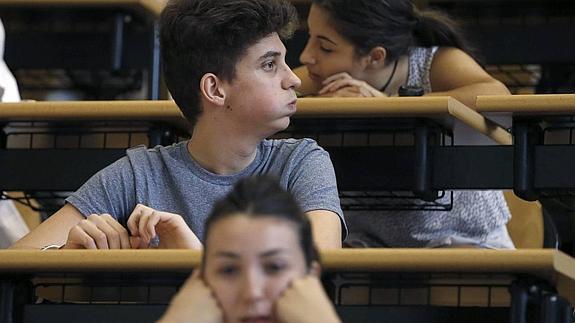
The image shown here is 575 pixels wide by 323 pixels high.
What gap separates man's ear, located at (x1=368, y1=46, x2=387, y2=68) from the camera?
305 cm

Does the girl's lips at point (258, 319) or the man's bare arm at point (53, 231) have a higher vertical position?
the man's bare arm at point (53, 231)

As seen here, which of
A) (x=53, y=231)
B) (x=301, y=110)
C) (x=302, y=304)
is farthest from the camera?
(x=301, y=110)

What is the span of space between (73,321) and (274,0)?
0.71 metres

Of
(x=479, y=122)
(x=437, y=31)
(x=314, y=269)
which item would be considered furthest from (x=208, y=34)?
(x=314, y=269)

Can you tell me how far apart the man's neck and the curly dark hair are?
74 millimetres

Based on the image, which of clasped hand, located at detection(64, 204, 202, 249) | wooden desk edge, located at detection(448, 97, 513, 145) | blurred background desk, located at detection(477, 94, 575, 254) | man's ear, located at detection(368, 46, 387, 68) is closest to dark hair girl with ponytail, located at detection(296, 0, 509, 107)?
man's ear, located at detection(368, 46, 387, 68)

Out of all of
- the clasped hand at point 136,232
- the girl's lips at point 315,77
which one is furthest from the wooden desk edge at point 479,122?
the clasped hand at point 136,232

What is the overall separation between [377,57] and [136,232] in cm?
116

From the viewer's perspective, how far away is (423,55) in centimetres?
309

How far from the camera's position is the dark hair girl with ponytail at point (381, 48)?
9.92ft

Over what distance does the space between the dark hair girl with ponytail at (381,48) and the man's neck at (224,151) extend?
67 cm

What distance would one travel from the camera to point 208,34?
235 cm

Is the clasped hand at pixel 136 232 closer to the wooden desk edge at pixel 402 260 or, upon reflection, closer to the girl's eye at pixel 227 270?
the wooden desk edge at pixel 402 260

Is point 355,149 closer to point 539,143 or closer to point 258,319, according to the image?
point 539,143
